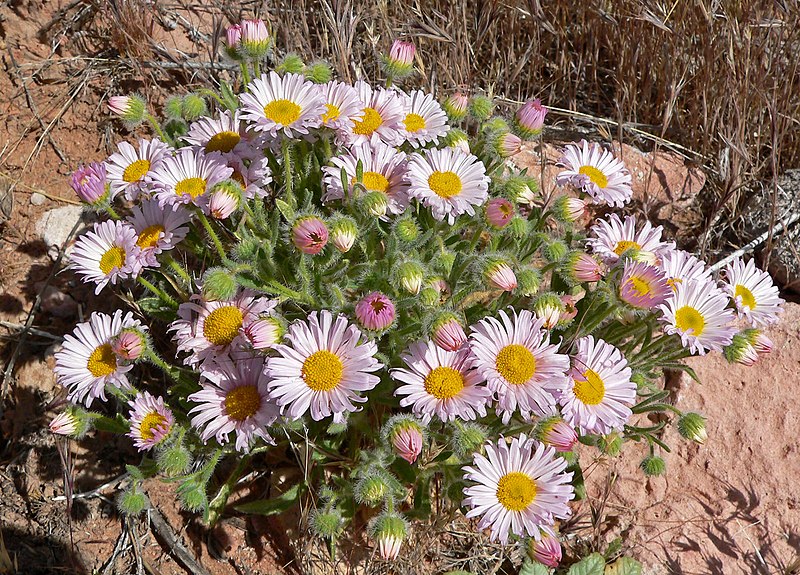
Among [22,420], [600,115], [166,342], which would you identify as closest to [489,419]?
[166,342]

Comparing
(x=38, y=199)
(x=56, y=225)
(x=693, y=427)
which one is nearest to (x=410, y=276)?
(x=693, y=427)

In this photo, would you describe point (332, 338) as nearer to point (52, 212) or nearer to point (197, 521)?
point (197, 521)

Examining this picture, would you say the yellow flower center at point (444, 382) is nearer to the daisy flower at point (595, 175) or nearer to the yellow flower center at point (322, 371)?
the yellow flower center at point (322, 371)

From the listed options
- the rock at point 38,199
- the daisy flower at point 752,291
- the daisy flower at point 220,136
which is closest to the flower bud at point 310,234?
the daisy flower at point 220,136

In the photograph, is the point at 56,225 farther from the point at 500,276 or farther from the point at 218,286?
the point at 500,276

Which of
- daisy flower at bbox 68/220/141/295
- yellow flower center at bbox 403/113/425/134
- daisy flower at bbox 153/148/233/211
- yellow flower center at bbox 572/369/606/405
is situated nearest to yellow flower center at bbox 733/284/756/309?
yellow flower center at bbox 572/369/606/405

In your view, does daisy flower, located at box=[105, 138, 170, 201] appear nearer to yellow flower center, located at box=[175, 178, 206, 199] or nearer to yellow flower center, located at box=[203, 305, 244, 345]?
yellow flower center, located at box=[175, 178, 206, 199]
